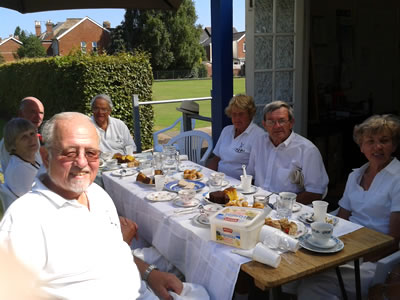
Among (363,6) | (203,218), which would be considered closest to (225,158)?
(203,218)

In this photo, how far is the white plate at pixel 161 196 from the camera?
242cm

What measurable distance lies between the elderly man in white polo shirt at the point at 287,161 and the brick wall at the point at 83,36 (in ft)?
159

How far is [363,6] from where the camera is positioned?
607cm

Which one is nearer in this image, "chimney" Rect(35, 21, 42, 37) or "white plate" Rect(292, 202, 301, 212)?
"white plate" Rect(292, 202, 301, 212)

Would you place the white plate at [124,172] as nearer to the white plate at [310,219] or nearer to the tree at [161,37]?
the white plate at [310,219]

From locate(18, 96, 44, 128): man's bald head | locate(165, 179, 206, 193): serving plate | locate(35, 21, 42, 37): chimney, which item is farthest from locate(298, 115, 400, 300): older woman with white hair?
locate(35, 21, 42, 37): chimney

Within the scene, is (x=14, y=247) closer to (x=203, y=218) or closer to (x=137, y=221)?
(x=203, y=218)

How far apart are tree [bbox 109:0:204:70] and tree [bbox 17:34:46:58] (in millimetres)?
11668

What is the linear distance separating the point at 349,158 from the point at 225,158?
2.56 meters

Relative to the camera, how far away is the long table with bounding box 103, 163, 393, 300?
154cm

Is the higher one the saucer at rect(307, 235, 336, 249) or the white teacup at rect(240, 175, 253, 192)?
the white teacup at rect(240, 175, 253, 192)

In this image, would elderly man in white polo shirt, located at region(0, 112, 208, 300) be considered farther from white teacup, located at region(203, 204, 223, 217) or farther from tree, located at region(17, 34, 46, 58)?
tree, located at region(17, 34, 46, 58)

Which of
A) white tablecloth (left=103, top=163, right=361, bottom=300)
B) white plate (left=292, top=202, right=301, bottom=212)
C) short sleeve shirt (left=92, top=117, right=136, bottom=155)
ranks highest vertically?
short sleeve shirt (left=92, top=117, right=136, bottom=155)

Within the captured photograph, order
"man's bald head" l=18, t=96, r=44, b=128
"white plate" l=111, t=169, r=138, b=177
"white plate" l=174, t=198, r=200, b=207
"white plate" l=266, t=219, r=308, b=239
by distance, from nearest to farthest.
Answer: "white plate" l=266, t=219, r=308, b=239
"white plate" l=174, t=198, r=200, b=207
"white plate" l=111, t=169, r=138, b=177
"man's bald head" l=18, t=96, r=44, b=128
